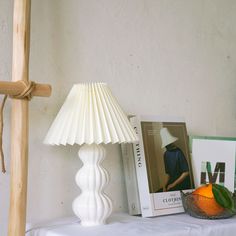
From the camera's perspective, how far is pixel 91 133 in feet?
2.90

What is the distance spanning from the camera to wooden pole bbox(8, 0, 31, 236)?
0.85 m

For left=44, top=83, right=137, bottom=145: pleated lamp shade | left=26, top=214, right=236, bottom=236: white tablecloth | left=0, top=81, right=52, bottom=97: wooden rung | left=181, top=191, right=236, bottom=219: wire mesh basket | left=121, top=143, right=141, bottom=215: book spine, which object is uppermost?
left=0, top=81, right=52, bottom=97: wooden rung

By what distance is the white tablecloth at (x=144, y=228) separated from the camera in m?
0.86

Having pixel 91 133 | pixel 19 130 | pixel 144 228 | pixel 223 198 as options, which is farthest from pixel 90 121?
pixel 223 198

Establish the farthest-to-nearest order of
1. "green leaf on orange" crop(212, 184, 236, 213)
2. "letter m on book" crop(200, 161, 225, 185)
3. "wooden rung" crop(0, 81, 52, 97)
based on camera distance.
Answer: "letter m on book" crop(200, 161, 225, 185)
"green leaf on orange" crop(212, 184, 236, 213)
"wooden rung" crop(0, 81, 52, 97)

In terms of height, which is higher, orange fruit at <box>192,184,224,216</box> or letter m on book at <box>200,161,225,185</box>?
letter m on book at <box>200,161,225,185</box>

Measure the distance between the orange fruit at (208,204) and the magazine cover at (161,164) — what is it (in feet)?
0.32

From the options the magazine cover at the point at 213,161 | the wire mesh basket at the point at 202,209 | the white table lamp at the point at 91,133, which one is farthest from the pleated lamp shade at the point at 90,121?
the magazine cover at the point at 213,161

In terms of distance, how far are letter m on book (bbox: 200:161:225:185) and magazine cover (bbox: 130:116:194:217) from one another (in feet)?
0.17

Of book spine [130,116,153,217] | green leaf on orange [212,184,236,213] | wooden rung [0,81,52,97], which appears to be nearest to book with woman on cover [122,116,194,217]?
book spine [130,116,153,217]

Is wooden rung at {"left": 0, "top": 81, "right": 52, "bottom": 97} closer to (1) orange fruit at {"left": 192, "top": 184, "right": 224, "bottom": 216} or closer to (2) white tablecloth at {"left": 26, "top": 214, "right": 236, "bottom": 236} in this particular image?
(2) white tablecloth at {"left": 26, "top": 214, "right": 236, "bottom": 236}

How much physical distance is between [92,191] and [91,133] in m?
0.14

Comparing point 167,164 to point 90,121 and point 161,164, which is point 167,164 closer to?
point 161,164

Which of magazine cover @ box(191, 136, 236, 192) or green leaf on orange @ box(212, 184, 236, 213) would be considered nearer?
green leaf on orange @ box(212, 184, 236, 213)
